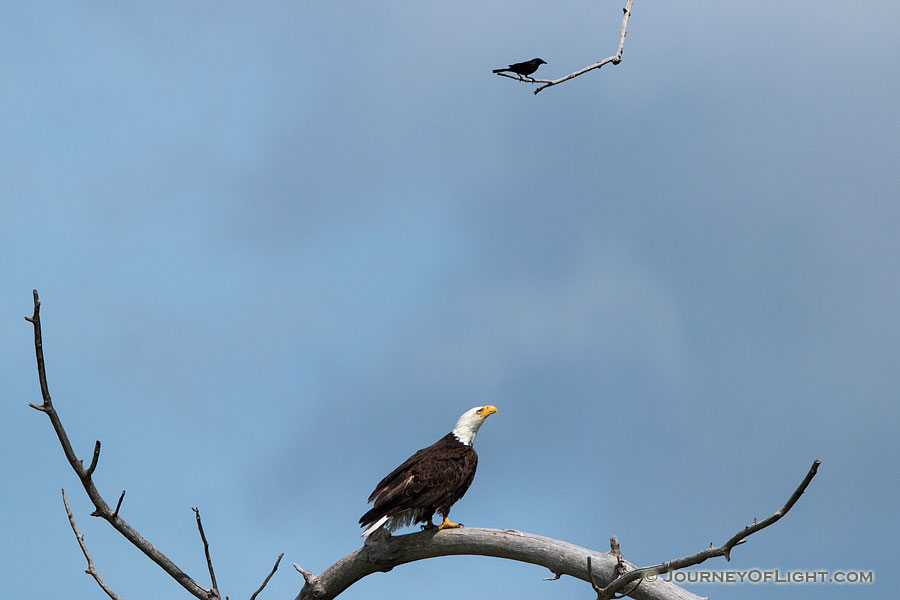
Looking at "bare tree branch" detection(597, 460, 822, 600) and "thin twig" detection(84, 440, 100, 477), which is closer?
"bare tree branch" detection(597, 460, 822, 600)

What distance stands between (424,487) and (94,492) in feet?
9.30

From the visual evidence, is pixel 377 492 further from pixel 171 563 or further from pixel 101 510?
pixel 101 510

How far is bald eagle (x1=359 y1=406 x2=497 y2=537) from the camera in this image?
8203 mm

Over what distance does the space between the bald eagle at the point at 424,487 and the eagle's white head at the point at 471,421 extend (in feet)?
0.85

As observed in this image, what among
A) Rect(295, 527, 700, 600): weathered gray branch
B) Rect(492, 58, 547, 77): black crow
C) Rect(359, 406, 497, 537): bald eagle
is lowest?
Rect(295, 527, 700, 600): weathered gray branch

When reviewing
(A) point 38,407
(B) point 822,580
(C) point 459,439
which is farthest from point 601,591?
(A) point 38,407

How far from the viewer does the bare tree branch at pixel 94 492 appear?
6086 mm

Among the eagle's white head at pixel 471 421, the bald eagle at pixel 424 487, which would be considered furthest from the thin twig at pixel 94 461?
the eagle's white head at pixel 471 421

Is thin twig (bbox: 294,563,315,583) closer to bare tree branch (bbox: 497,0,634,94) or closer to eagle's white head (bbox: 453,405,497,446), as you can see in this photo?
eagle's white head (bbox: 453,405,497,446)

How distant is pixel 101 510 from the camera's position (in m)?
7.38

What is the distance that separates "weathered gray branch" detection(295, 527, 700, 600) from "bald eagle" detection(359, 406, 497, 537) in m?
0.19

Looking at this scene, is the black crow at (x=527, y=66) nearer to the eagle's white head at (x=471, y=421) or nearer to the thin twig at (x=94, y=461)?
the eagle's white head at (x=471, y=421)

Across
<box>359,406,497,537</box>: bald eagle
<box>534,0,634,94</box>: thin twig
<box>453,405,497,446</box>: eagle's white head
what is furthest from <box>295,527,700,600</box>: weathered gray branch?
<box>534,0,634,94</box>: thin twig

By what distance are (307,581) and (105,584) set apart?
190 centimetres
